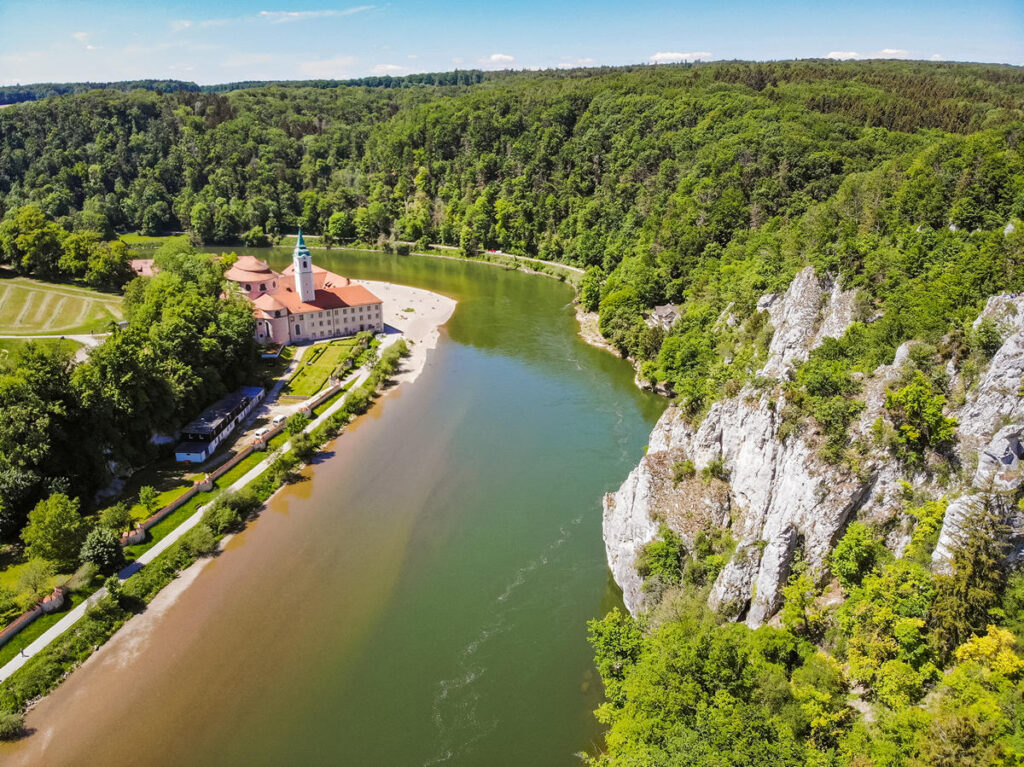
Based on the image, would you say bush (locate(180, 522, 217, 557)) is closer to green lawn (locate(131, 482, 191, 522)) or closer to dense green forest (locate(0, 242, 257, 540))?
green lawn (locate(131, 482, 191, 522))

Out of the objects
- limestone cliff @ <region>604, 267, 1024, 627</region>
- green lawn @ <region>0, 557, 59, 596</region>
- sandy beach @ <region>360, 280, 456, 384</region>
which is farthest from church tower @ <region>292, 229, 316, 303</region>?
limestone cliff @ <region>604, 267, 1024, 627</region>

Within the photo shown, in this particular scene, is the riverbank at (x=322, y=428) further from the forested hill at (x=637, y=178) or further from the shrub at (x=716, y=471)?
the shrub at (x=716, y=471)

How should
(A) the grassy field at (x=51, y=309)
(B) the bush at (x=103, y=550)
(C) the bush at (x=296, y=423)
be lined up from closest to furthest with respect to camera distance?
(B) the bush at (x=103, y=550) < (C) the bush at (x=296, y=423) < (A) the grassy field at (x=51, y=309)

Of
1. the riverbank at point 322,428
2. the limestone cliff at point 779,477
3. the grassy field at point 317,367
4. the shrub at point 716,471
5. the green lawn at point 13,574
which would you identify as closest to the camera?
the limestone cliff at point 779,477

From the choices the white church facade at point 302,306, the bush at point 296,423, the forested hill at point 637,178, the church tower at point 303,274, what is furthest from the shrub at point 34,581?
the church tower at point 303,274

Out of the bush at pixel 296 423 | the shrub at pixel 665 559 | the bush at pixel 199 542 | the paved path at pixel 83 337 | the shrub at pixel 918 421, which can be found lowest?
the bush at pixel 199 542

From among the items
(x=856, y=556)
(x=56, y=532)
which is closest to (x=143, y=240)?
(x=56, y=532)

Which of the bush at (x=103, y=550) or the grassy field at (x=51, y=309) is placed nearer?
the bush at (x=103, y=550)

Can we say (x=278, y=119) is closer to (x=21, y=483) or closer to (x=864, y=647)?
(x=21, y=483)
